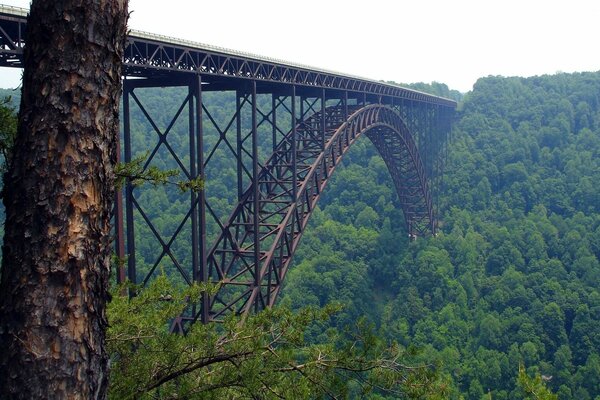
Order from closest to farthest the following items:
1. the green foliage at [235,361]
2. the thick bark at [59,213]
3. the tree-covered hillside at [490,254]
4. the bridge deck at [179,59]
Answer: the thick bark at [59,213]
the green foliage at [235,361]
the bridge deck at [179,59]
the tree-covered hillside at [490,254]

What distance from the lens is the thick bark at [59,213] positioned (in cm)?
362

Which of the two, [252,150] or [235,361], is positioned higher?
[252,150]

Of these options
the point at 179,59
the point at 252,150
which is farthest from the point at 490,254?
the point at 179,59

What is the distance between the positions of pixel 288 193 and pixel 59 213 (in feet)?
49.2

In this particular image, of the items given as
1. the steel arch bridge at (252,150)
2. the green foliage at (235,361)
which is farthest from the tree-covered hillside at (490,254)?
the green foliage at (235,361)

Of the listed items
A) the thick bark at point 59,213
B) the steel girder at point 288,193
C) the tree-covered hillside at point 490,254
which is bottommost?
the tree-covered hillside at point 490,254

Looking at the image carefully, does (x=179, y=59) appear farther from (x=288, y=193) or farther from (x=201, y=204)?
(x=288, y=193)

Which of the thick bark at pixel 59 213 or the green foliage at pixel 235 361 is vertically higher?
the thick bark at pixel 59 213

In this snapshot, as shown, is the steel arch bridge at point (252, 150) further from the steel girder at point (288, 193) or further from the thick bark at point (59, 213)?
the thick bark at point (59, 213)

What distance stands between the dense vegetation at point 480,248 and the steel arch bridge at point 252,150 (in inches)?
125

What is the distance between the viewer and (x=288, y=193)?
18.7 metres

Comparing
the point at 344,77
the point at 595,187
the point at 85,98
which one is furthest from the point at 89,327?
the point at 595,187

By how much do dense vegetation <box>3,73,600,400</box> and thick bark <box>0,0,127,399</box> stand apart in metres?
23.1

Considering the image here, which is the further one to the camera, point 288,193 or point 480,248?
point 480,248
